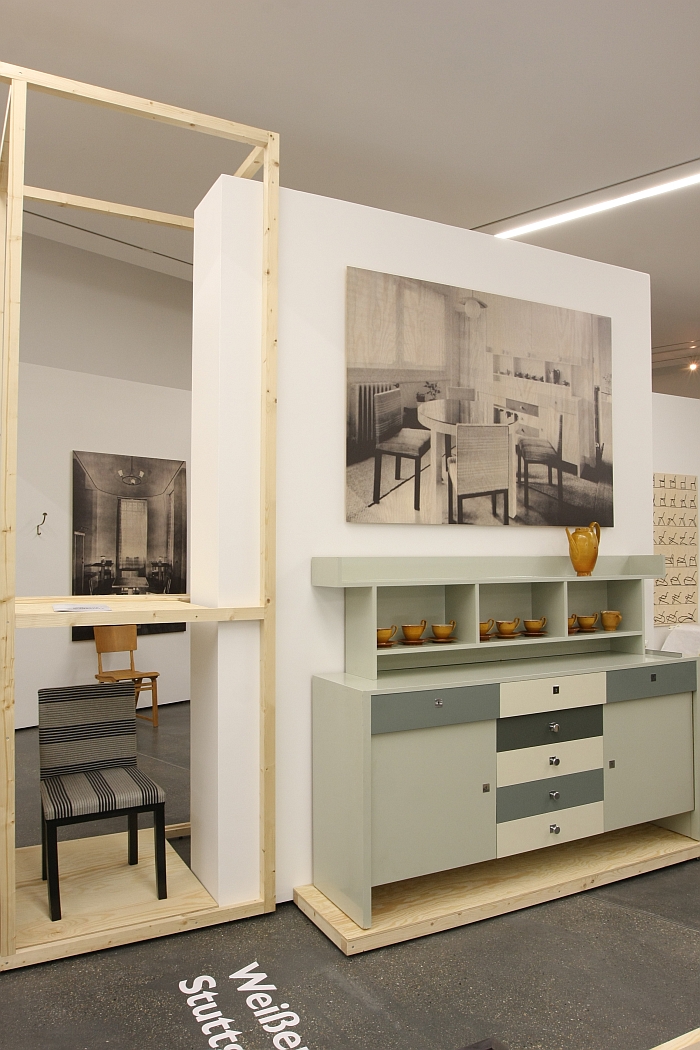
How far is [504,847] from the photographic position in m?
3.51

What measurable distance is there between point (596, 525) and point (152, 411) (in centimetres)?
476

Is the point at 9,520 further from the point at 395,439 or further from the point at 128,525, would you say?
the point at 128,525

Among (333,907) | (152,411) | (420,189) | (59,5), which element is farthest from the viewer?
(152,411)

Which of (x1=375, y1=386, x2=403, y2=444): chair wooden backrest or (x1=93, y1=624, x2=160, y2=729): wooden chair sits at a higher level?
(x1=375, y1=386, x2=403, y2=444): chair wooden backrest

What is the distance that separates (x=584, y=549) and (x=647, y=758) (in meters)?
1.06

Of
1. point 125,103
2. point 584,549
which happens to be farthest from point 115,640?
point 125,103

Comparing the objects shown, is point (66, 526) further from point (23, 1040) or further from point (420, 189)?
point (23, 1040)

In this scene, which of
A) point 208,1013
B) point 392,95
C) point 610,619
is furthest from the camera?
point 392,95

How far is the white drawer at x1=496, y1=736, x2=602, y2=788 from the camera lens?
3.54m

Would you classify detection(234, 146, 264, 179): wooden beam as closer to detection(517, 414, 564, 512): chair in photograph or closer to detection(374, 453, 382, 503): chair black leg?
detection(374, 453, 382, 503): chair black leg

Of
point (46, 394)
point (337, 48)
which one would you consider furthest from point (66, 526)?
point (337, 48)

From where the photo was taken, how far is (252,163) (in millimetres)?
3658

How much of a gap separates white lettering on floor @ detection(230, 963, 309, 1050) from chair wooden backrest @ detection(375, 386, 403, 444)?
2.23 m

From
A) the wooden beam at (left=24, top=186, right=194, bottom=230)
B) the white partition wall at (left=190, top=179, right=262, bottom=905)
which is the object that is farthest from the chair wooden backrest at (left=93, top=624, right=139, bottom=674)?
the wooden beam at (left=24, top=186, right=194, bottom=230)
